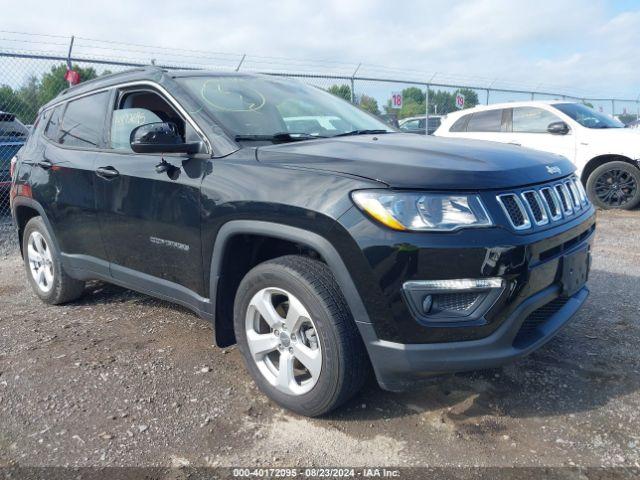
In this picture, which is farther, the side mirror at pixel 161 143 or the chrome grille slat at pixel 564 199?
the side mirror at pixel 161 143

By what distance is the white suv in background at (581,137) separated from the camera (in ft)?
25.7

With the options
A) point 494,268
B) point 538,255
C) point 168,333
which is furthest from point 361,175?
point 168,333

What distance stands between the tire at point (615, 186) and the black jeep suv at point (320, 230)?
5.68m

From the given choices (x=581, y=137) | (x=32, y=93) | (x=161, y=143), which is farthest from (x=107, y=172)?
(x=581, y=137)

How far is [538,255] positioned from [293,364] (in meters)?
1.27

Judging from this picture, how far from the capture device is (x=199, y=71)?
349 cm

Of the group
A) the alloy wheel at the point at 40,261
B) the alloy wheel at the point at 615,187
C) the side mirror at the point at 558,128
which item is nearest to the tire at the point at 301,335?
the alloy wheel at the point at 40,261

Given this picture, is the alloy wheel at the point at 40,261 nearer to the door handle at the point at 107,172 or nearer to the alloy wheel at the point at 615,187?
the door handle at the point at 107,172

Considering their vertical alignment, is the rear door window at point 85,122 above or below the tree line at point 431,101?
below

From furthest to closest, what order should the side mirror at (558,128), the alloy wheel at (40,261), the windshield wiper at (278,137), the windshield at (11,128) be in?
the side mirror at (558,128) → the windshield at (11,128) → the alloy wheel at (40,261) → the windshield wiper at (278,137)

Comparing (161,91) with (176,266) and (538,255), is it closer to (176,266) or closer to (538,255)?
(176,266)

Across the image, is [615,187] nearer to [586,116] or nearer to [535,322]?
[586,116]

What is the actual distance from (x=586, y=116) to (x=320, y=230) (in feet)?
25.1

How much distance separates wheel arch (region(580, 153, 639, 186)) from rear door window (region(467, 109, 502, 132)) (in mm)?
1458
